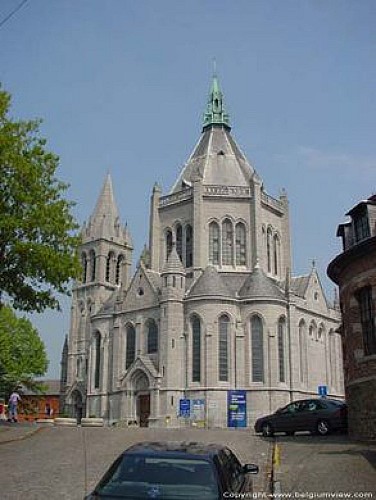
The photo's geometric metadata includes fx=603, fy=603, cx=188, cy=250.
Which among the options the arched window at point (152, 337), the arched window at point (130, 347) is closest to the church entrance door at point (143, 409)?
the arched window at point (130, 347)

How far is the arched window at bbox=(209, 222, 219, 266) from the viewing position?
51.7 metres

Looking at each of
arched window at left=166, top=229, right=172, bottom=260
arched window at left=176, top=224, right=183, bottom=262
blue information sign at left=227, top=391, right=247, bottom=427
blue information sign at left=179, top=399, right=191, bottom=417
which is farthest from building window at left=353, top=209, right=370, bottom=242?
arched window at left=166, top=229, right=172, bottom=260

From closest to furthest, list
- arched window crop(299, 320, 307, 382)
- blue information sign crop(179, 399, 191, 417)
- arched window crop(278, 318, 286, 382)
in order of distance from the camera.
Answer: blue information sign crop(179, 399, 191, 417)
arched window crop(278, 318, 286, 382)
arched window crop(299, 320, 307, 382)

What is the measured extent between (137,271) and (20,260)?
3028 centimetres

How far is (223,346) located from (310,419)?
2169 centimetres

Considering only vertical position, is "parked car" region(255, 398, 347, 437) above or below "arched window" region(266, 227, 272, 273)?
below

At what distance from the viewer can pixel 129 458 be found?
7180 millimetres

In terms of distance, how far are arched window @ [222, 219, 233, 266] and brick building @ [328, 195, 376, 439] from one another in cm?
2910

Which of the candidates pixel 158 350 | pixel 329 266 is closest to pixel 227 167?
pixel 158 350

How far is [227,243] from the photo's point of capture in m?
52.5

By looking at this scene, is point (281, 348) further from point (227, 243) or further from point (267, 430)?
point (267, 430)

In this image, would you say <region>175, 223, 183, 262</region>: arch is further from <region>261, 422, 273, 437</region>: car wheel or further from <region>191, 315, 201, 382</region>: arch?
<region>261, 422, 273, 437</region>: car wheel

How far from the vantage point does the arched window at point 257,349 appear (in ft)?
145

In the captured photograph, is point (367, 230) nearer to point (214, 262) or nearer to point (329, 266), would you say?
point (329, 266)
